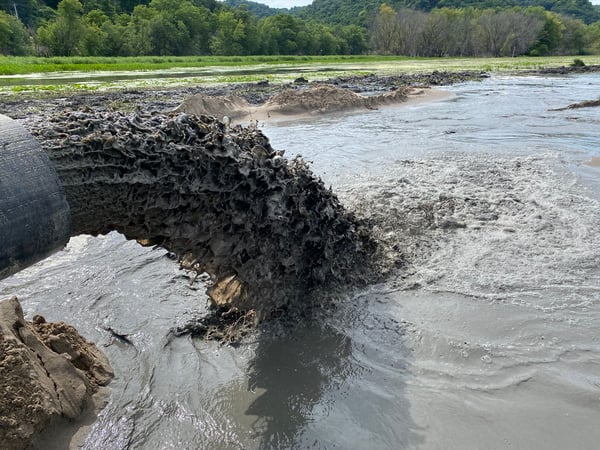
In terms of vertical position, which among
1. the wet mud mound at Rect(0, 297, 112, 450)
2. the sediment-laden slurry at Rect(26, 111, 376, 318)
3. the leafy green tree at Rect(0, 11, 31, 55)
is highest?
the leafy green tree at Rect(0, 11, 31, 55)

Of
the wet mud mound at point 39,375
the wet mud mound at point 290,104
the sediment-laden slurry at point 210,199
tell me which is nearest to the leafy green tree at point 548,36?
the wet mud mound at point 290,104

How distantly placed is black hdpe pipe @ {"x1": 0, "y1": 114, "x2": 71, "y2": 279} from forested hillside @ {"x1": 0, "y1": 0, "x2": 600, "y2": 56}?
2450 inches

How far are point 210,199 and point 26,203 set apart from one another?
47.9 inches

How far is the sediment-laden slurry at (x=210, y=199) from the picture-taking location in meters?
2.45

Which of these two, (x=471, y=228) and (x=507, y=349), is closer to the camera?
(x=507, y=349)

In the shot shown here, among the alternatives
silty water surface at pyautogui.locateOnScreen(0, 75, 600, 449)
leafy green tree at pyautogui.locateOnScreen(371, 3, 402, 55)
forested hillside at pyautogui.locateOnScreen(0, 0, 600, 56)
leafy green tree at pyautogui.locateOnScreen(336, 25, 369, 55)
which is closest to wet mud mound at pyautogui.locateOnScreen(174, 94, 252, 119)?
silty water surface at pyautogui.locateOnScreen(0, 75, 600, 449)

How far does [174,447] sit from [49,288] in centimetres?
253

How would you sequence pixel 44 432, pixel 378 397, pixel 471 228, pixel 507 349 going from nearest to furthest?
pixel 44 432
pixel 378 397
pixel 507 349
pixel 471 228

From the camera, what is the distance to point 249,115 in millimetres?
15867

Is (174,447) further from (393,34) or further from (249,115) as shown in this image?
(393,34)

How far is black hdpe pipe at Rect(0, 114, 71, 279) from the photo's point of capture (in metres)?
1.96

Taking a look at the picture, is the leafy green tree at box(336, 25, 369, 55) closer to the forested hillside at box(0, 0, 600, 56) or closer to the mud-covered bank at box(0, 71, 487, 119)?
the forested hillside at box(0, 0, 600, 56)

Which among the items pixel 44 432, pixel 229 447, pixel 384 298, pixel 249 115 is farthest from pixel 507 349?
pixel 249 115

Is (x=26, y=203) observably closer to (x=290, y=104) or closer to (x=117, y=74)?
(x=290, y=104)
